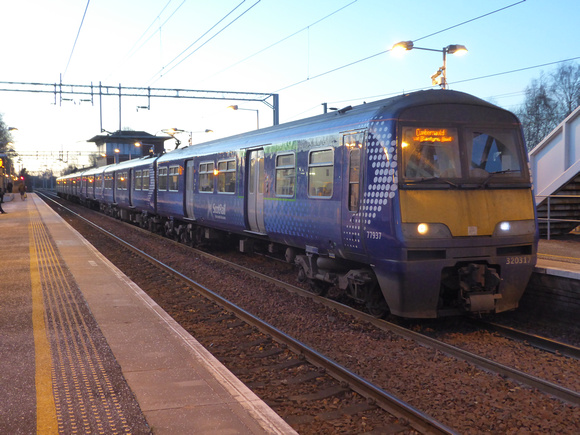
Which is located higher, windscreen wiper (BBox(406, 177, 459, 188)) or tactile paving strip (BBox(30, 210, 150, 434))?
windscreen wiper (BBox(406, 177, 459, 188))

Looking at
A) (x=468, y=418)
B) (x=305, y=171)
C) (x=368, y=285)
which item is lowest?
(x=468, y=418)

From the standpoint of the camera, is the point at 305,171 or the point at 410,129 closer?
the point at 410,129

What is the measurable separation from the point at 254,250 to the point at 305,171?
4.47 m

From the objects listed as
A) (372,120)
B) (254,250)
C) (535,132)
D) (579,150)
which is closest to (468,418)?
(372,120)

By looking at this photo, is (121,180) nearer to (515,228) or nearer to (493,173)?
(493,173)

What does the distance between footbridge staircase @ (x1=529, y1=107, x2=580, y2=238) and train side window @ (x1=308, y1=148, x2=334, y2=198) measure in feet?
25.4

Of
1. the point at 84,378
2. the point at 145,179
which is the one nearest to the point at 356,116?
the point at 84,378

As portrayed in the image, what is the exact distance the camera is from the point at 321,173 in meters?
8.78

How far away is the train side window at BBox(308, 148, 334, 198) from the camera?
27.9 feet

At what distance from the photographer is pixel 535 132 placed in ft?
173

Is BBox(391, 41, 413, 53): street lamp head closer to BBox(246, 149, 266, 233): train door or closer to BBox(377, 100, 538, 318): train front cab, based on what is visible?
BBox(246, 149, 266, 233): train door

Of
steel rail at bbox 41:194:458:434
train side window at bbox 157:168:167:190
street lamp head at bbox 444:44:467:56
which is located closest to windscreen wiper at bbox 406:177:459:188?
steel rail at bbox 41:194:458:434

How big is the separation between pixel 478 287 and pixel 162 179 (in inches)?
562

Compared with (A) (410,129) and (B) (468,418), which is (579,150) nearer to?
(A) (410,129)
